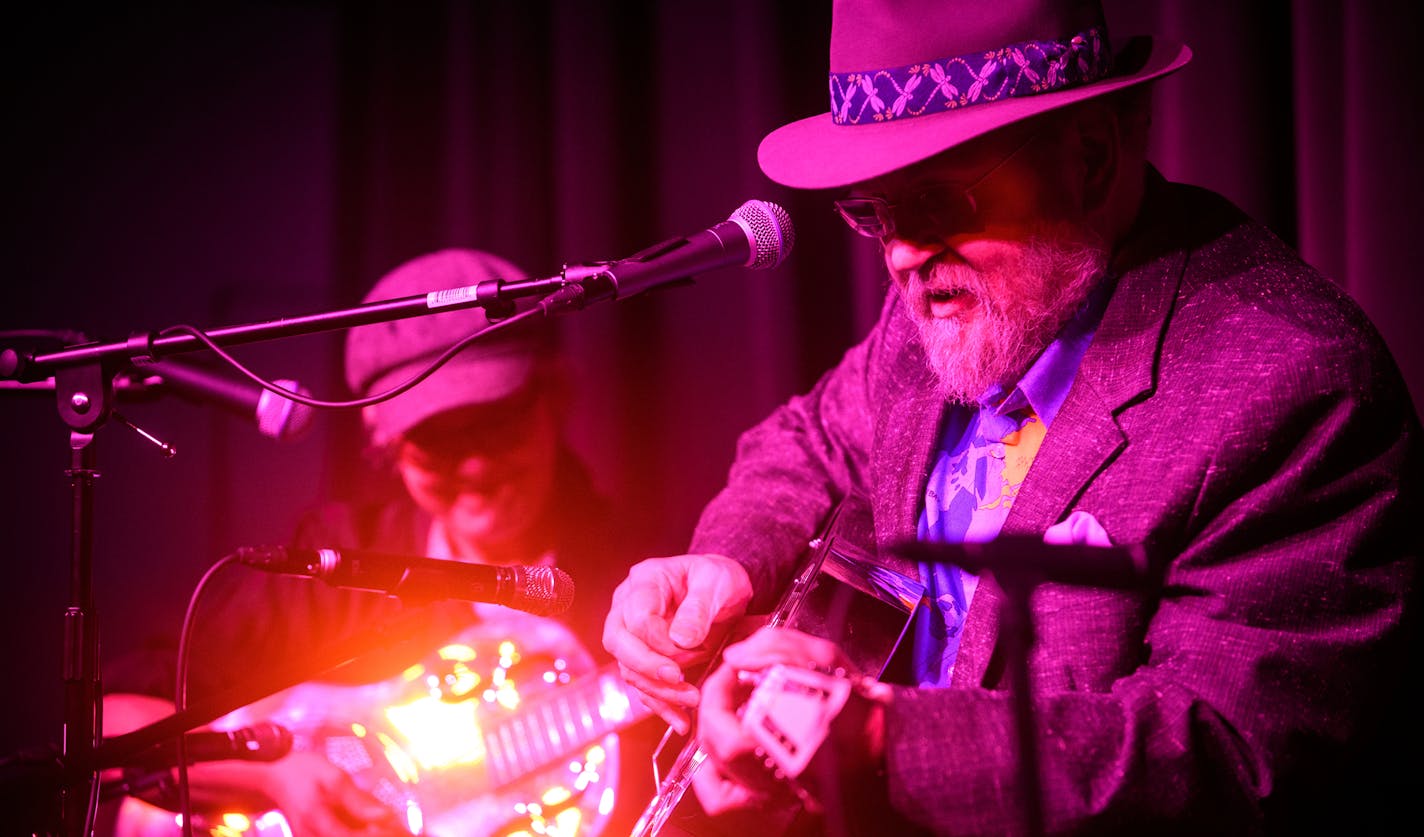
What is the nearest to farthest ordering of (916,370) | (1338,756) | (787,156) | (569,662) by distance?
(1338,756) < (787,156) < (916,370) < (569,662)

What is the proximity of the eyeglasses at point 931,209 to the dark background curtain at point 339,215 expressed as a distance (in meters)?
0.99

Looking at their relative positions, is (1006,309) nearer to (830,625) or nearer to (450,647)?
(830,625)

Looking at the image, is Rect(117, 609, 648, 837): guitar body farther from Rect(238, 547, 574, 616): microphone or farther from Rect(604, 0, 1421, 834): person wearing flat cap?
Rect(238, 547, 574, 616): microphone

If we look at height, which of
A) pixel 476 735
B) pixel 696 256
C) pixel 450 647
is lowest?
pixel 476 735

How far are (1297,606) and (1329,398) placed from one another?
276 mm

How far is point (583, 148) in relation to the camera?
3.03 meters

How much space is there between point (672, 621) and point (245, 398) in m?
0.79

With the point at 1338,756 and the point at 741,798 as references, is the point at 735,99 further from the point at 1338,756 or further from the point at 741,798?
the point at 1338,756

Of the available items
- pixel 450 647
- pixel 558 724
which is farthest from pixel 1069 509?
pixel 450 647

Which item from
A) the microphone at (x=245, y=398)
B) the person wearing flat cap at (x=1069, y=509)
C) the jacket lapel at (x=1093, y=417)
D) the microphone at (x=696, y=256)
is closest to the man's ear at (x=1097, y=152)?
the person wearing flat cap at (x=1069, y=509)

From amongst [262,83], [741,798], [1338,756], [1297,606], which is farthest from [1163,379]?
[262,83]

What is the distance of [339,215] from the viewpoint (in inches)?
132

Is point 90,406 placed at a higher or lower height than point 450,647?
higher

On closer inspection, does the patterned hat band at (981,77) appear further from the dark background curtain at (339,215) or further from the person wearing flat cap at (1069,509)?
the dark background curtain at (339,215)
